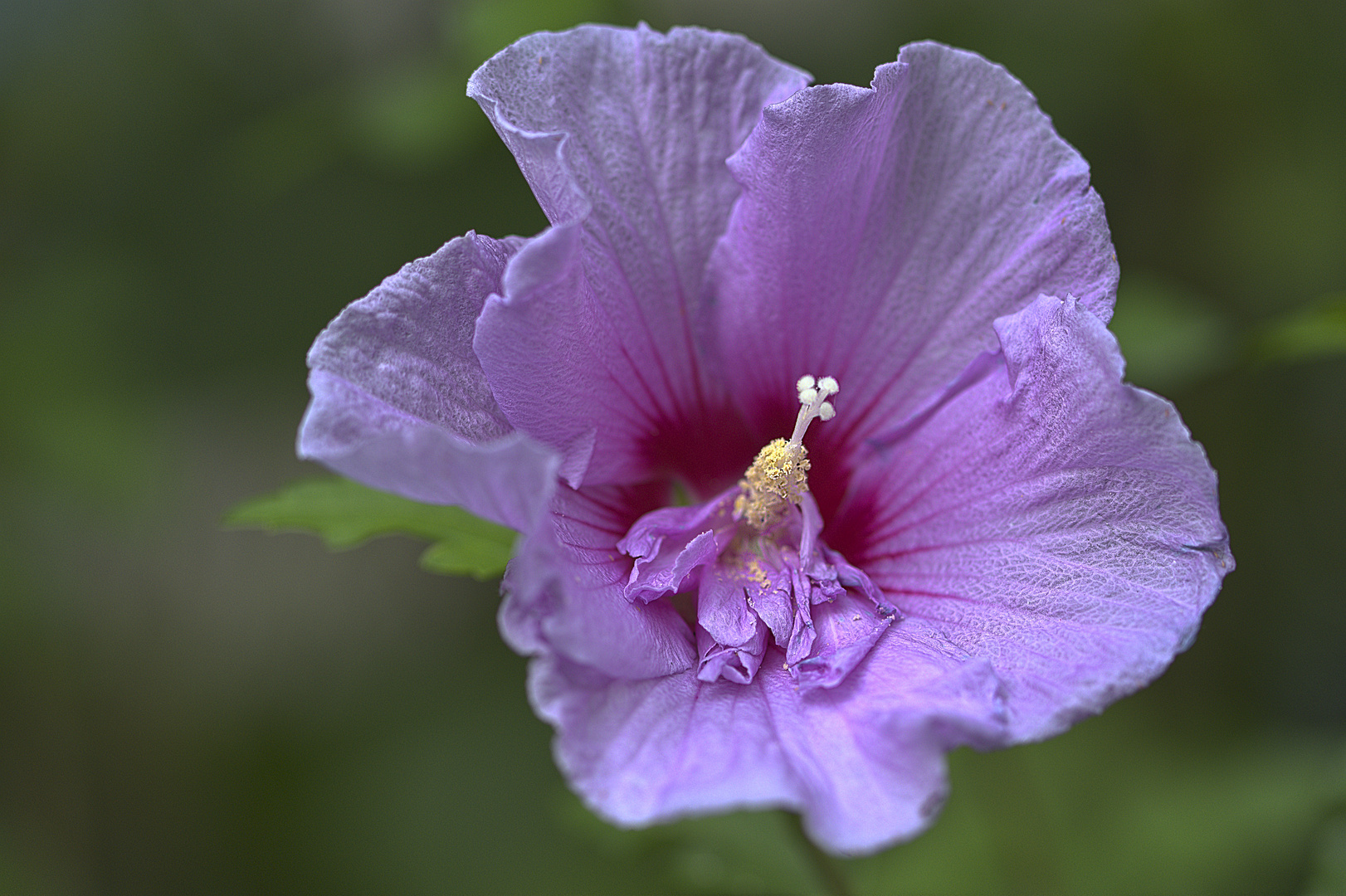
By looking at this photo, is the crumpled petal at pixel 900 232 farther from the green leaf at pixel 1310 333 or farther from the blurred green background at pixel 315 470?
the blurred green background at pixel 315 470

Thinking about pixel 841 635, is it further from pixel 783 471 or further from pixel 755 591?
pixel 783 471

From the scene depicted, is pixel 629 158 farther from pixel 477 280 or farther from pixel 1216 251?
pixel 1216 251

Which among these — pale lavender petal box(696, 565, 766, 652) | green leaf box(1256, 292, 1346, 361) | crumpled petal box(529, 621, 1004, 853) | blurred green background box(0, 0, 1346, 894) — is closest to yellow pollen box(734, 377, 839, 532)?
pale lavender petal box(696, 565, 766, 652)

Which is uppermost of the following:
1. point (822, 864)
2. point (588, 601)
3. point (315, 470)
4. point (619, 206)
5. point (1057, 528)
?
point (619, 206)

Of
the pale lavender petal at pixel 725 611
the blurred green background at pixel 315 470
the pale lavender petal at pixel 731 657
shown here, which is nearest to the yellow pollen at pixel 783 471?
the pale lavender petal at pixel 725 611

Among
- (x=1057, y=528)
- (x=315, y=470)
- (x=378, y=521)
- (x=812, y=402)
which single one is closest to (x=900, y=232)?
(x=812, y=402)
